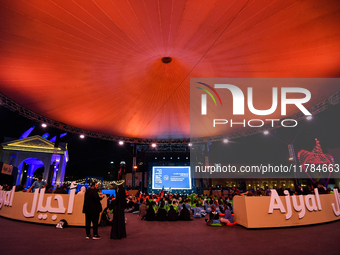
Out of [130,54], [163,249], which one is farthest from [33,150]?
[163,249]

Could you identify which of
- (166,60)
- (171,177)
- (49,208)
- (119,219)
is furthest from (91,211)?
(171,177)

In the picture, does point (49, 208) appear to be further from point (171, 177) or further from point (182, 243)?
point (171, 177)

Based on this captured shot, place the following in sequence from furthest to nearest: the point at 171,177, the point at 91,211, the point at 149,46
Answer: the point at 171,177 → the point at 149,46 → the point at 91,211

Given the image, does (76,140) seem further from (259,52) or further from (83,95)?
(259,52)

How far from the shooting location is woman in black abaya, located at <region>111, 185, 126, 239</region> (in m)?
4.41

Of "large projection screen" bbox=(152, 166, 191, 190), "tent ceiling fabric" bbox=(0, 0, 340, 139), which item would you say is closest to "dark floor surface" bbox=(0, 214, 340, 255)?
"tent ceiling fabric" bbox=(0, 0, 340, 139)

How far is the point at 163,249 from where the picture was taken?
363 cm

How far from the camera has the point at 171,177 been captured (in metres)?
19.8

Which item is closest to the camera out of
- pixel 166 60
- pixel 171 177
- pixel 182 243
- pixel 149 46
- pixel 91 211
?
pixel 182 243

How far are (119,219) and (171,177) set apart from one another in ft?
51.4

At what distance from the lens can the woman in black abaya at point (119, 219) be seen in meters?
4.41

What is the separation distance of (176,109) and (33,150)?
15595 millimetres

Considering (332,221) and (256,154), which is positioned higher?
(256,154)

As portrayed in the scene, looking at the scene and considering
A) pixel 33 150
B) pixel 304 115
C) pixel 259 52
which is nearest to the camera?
pixel 259 52
